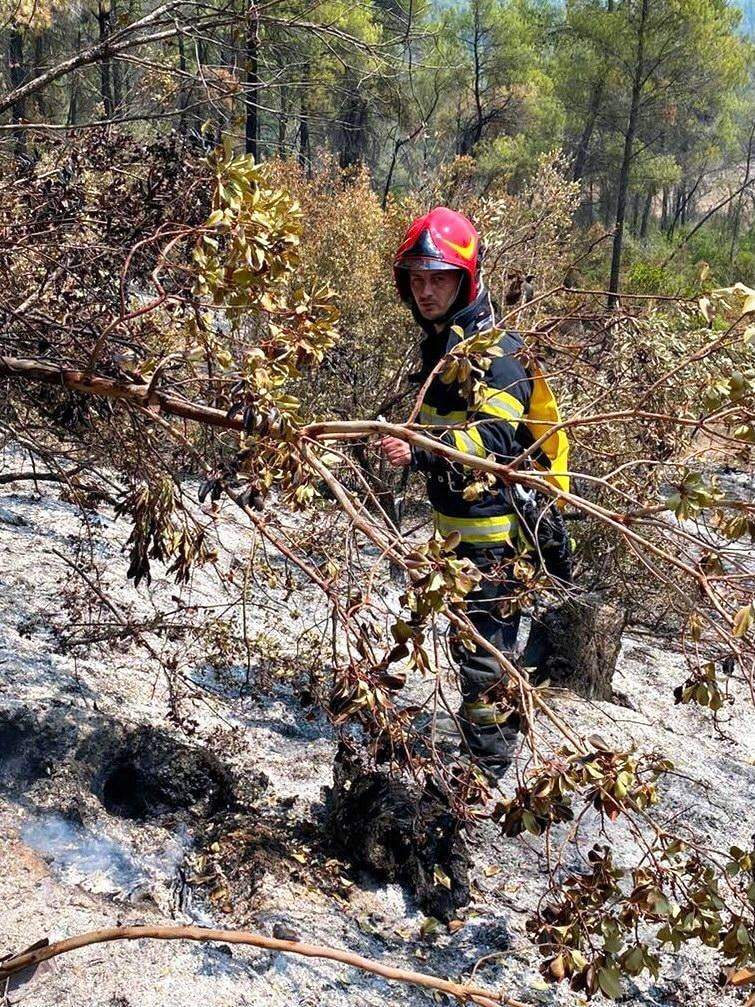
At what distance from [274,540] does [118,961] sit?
1.14 metres

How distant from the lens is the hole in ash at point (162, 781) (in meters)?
3.12

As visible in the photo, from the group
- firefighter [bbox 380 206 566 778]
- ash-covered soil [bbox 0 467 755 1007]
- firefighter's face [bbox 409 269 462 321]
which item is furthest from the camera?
firefighter's face [bbox 409 269 462 321]

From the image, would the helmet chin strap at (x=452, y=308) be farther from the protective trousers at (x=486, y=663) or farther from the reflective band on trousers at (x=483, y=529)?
the protective trousers at (x=486, y=663)

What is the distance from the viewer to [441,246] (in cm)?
303

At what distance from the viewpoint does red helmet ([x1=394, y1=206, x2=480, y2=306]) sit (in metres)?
3.03

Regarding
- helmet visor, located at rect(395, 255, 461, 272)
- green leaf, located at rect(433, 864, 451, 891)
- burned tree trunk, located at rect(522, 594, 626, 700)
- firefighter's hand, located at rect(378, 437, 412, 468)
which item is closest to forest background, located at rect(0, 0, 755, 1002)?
green leaf, located at rect(433, 864, 451, 891)

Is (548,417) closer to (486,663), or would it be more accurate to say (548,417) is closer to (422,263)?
(422,263)

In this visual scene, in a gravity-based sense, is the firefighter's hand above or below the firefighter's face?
below

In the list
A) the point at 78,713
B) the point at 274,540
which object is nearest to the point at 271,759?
the point at 78,713

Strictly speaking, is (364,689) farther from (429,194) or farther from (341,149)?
(341,149)

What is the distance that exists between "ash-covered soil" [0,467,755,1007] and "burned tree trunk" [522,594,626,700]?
0.69 meters

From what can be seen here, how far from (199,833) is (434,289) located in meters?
1.93

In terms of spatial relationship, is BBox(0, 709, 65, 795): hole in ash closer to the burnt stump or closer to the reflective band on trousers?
the burnt stump

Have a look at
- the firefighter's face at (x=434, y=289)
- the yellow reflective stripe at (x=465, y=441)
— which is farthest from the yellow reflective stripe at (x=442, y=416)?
the firefighter's face at (x=434, y=289)
